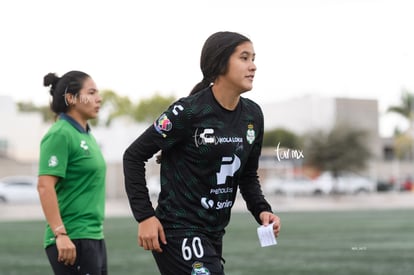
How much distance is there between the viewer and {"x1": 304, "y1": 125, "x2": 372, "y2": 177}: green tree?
50.2m

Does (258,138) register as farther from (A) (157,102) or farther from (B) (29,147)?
(A) (157,102)

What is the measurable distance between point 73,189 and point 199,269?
113cm

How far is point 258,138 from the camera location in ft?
12.2

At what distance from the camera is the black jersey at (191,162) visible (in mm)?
3463

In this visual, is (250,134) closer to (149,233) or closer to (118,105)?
(149,233)

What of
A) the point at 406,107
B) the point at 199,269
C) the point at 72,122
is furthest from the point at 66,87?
the point at 406,107

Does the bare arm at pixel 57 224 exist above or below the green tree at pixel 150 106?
below

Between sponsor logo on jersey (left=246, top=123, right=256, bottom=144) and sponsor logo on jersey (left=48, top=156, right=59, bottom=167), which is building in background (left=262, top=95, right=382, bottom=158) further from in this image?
sponsor logo on jersey (left=246, top=123, right=256, bottom=144)

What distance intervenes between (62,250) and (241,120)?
3.93ft

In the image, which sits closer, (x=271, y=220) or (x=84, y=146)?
(x=271, y=220)

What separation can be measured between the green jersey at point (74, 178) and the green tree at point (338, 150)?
4553cm

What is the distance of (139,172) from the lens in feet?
11.5

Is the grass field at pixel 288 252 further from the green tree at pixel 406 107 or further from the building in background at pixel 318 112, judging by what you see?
the green tree at pixel 406 107

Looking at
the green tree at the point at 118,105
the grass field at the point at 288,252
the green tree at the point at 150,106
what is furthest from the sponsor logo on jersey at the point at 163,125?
the green tree at the point at 150,106
